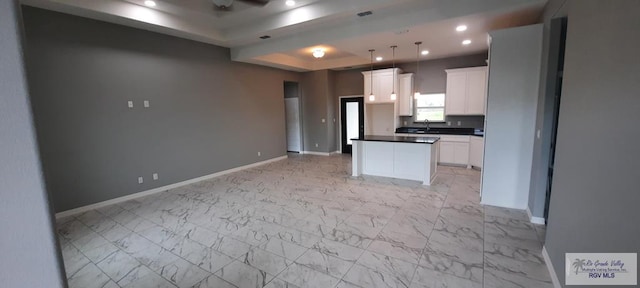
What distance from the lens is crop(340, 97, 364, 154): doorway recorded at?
8352mm

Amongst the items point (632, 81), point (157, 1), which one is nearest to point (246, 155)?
point (157, 1)

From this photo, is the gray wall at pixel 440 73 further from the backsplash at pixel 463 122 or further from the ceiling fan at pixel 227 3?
the ceiling fan at pixel 227 3

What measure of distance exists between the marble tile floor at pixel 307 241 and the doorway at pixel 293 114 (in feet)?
14.5

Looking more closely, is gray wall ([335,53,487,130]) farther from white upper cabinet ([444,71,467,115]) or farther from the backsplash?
white upper cabinet ([444,71,467,115])

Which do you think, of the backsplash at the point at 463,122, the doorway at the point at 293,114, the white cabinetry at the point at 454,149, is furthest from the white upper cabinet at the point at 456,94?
the doorway at the point at 293,114

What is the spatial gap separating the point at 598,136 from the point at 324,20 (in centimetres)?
367

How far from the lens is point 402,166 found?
518 cm

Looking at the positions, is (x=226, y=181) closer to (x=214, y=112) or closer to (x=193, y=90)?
(x=214, y=112)

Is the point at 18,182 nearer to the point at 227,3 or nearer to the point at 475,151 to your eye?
the point at 227,3

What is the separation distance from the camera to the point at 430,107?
23.2 ft

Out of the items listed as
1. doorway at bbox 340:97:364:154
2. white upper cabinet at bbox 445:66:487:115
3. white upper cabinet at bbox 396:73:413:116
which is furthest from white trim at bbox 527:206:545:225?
doorway at bbox 340:97:364:154

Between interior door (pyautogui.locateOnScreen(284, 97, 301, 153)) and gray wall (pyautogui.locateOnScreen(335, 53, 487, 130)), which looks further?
interior door (pyautogui.locateOnScreen(284, 97, 301, 153))

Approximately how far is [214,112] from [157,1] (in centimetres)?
241

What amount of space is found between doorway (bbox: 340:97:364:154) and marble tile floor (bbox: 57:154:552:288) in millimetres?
3949
